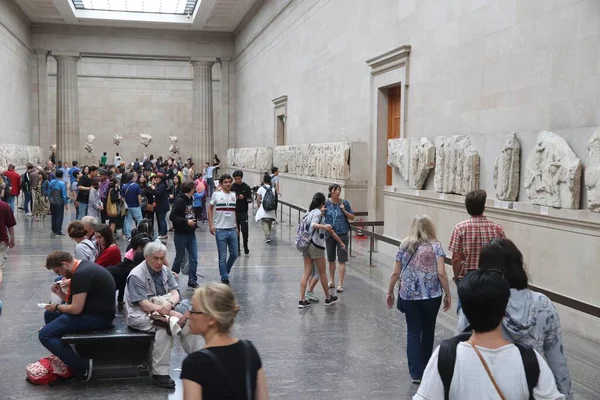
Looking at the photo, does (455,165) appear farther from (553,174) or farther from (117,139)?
(117,139)

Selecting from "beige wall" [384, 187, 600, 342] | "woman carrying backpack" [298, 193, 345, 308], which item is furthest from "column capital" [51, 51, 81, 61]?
"beige wall" [384, 187, 600, 342]

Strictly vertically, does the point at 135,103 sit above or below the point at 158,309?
above

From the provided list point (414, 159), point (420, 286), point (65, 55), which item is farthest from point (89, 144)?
point (420, 286)

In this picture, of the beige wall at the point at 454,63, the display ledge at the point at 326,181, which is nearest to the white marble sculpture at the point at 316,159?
the display ledge at the point at 326,181

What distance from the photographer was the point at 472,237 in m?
5.68

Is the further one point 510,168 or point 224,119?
point 224,119

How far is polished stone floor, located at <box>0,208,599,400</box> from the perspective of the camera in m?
5.44

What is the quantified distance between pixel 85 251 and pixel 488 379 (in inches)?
210

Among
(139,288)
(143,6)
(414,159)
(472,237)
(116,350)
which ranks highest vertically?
(143,6)

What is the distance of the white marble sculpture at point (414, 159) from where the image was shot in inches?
425

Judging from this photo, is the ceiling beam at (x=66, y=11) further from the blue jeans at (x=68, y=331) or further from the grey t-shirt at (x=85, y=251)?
the blue jeans at (x=68, y=331)

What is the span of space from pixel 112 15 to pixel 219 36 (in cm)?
547

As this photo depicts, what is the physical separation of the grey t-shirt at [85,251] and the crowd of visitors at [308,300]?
1 centimetres

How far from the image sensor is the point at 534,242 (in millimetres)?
7695
